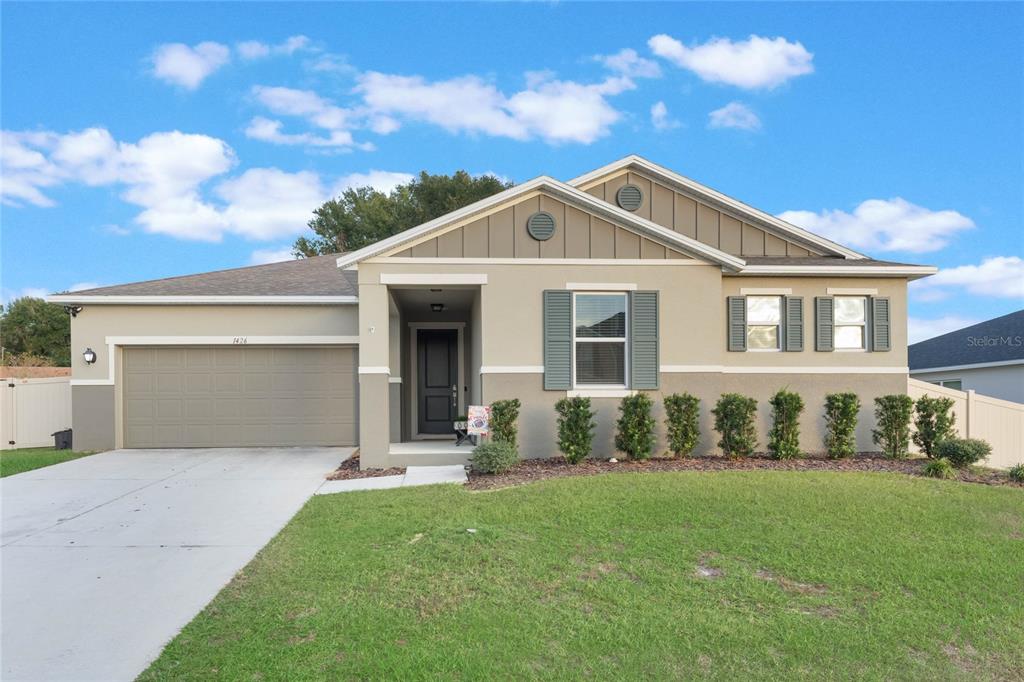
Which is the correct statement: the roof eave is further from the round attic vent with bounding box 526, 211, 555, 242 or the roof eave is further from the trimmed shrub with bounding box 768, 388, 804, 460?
the trimmed shrub with bounding box 768, 388, 804, 460

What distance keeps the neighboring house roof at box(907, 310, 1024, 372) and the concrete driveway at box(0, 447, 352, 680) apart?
17.5 meters

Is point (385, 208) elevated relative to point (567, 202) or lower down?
elevated

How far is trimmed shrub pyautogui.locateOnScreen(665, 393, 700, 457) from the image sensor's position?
936 centimetres

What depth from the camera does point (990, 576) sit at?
15.5ft

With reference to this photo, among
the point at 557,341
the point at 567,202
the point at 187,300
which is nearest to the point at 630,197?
the point at 567,202

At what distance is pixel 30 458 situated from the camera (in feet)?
35.6

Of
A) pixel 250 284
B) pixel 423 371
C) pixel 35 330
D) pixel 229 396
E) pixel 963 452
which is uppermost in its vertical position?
pixel 250 284

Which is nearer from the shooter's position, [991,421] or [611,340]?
[611,340]

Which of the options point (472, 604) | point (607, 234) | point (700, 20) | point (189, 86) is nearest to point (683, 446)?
point (607, 234)

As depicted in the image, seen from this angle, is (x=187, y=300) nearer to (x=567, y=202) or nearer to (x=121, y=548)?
(x=121, y=548)

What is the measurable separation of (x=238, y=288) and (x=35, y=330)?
2819 cm

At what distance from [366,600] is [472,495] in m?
3.07

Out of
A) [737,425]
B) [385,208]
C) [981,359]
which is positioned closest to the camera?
[737,425]

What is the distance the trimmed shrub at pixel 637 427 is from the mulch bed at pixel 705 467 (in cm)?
21
